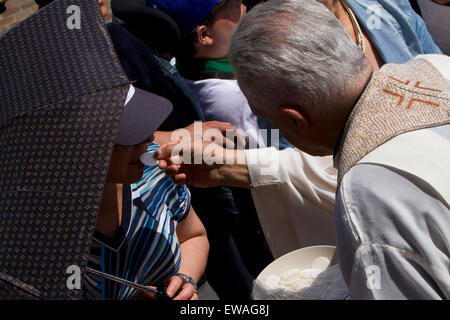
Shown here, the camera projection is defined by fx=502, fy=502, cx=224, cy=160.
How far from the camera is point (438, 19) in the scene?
3.12 m

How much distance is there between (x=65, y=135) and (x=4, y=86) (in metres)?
0.34

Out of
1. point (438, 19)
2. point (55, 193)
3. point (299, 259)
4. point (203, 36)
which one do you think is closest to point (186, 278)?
point (299, 259)

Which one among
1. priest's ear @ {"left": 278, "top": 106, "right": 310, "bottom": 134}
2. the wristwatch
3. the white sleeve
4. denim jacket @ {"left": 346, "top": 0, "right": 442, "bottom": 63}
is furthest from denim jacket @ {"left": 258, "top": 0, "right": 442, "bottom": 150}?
priest's ear @ {"left": 278, "top": 106, "right": 310, "bottom": 134}

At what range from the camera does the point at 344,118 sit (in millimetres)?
1451

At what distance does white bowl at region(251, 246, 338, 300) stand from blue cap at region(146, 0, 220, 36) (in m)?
1.33

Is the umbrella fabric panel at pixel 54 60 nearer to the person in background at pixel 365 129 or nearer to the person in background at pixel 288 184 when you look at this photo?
the person in background at pixel 365 129

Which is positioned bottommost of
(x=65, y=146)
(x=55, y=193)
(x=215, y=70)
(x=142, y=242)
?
(x=142, y=242)

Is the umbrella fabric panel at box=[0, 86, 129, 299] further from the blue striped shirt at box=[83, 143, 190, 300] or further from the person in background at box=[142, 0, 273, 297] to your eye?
the person in background at box=[142, 0, 273, 297]

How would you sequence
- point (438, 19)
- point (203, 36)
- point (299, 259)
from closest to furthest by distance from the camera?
point (299, 259), point (203, 36), point (438, 19)

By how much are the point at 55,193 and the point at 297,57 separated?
77 cm

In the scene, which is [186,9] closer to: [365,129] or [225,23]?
[225,23]

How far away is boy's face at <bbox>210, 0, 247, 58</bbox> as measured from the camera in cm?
255
